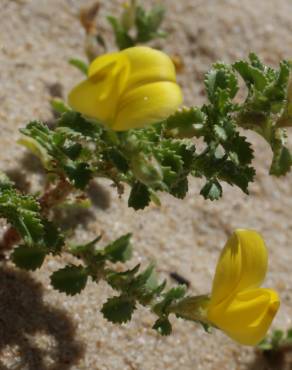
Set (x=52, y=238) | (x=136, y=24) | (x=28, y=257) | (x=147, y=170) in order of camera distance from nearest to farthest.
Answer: (x=147, y=170), (x=52, y=238), (x=28, y=257), (x=136, y=24)

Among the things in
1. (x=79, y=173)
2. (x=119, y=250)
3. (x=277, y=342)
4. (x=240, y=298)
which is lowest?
(x=277, y=342)

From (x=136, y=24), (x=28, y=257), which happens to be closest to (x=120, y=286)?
(x=28, y=257)

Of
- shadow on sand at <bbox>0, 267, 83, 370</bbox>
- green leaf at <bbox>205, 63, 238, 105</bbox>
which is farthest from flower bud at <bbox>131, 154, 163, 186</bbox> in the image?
shadow on sand at <bbox>0, 267, 83, 370</bbox>

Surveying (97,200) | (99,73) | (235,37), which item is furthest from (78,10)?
(99,73)

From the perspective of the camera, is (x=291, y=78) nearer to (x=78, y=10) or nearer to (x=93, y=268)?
(x=93, y=268)

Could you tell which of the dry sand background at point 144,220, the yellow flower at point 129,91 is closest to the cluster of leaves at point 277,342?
the dry sand background at point 144,220

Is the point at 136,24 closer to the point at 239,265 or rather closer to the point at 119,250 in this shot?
the point at 119,250

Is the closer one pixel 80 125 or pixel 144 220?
pixel 80 125
